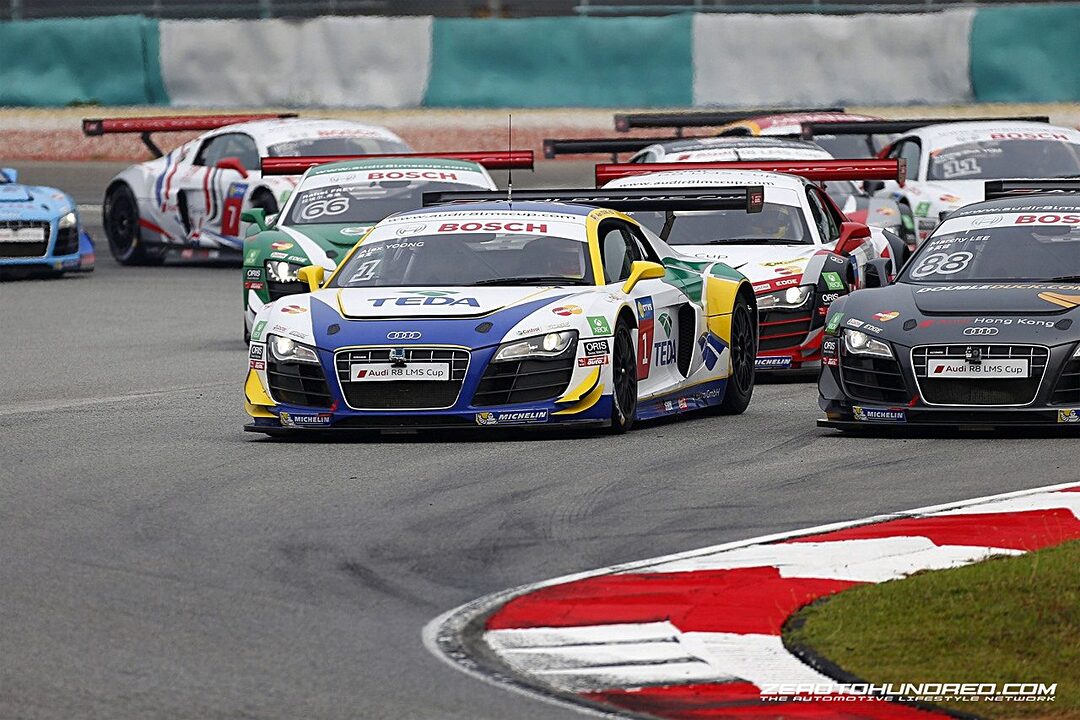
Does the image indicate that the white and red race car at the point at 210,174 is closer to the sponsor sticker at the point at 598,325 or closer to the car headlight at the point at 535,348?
the sponsor sticker at the point at 598,325

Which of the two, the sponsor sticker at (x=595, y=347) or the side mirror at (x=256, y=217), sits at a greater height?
the sponsor sticker at (x=595, y=347)

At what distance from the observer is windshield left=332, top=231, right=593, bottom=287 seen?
457 inches

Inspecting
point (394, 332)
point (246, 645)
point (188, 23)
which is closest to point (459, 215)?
point (394, 332)

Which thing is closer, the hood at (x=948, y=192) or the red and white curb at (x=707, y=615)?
the red and white curb at (x=707, y=615)

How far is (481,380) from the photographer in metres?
10.7

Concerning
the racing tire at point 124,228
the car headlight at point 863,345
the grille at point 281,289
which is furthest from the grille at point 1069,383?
the racing tire at point 124,228

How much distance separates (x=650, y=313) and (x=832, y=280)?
9.41 ft

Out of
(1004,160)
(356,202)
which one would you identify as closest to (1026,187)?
(356,202)

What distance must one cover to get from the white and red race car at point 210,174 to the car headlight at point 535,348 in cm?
1106

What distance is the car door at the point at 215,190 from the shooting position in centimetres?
2209

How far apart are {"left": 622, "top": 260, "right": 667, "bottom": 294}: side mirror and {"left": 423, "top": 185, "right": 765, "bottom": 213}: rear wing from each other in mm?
1416

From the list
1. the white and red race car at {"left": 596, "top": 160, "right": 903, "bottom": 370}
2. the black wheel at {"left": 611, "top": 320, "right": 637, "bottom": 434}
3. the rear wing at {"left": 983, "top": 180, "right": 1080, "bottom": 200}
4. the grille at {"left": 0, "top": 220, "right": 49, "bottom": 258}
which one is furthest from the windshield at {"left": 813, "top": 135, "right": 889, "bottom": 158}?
the black wheel at {"left": 611, "top": 320, "right": 637, "bottom": 434}

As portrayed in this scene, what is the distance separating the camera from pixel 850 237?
1518 cm

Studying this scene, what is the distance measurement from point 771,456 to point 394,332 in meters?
1.84
